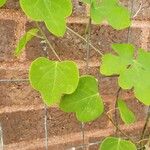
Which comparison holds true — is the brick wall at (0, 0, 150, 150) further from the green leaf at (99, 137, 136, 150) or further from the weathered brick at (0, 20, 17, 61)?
the green leaf at (99, 137, 136, 150)

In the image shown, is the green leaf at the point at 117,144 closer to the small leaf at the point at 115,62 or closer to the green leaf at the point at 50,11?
the small leaf at the point at 115,62

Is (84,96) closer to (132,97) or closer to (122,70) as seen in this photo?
(122,70)

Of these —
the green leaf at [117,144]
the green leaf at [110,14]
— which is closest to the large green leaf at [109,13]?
the green leaf at [110,14]

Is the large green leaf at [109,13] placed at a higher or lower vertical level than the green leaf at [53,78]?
higher

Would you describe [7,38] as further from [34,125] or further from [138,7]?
[138,7]

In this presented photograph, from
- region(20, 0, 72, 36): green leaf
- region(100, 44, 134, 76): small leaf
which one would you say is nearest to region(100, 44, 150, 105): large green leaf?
region(100, 44, 134, 76): small leaf

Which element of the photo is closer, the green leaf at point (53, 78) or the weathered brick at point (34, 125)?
the green leaf at point (53, 78)

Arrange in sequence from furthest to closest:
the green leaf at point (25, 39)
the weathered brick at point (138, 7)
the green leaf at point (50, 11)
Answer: the weathered brick at point (138, 7)
the green leaf at point (25, 39)
the green leaf at point (50, 11)
